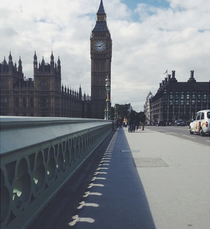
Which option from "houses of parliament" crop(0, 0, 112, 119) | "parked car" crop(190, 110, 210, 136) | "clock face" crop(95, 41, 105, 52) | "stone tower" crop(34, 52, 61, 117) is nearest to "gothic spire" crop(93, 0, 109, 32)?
"clock face" crop(95, 41, 105, 52)

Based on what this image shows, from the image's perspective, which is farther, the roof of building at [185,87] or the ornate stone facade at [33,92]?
the roof of building at [185,87]

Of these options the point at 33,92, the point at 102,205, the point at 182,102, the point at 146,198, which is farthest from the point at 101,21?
the point at 102,205

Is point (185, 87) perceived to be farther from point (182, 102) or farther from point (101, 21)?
point (101, 21)

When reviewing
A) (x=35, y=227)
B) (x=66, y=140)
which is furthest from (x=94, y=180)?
(x=35, y=227)

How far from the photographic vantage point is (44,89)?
91.4 m

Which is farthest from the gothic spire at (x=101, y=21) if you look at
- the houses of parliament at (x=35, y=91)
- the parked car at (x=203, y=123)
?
the parked car at (x=203, y=123)

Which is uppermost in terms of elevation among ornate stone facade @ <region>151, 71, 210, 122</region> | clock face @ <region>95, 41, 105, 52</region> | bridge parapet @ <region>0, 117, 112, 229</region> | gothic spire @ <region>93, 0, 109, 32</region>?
gothic spire @ <region>93, 0, 109, 32</region>

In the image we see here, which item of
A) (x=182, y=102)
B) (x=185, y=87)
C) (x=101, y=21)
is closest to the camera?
(x=182, y=102)

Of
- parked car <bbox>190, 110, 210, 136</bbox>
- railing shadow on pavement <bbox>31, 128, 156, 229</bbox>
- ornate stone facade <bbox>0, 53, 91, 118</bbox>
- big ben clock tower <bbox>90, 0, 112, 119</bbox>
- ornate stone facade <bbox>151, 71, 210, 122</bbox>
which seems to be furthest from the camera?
big ben clock tower <bbox>90, 0, 112, 119</bbox>

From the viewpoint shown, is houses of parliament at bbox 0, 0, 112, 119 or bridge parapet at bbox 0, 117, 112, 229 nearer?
bridge parapet at bbox 0, 117, 112, 229

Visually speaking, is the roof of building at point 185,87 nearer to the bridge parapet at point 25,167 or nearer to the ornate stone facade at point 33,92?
the ornate stone facade at point 33,92

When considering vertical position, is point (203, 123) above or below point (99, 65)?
below

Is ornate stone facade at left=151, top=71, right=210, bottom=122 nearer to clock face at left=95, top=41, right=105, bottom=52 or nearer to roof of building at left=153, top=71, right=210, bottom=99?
roof of building at left=153, top=71, right=210, bottom=99

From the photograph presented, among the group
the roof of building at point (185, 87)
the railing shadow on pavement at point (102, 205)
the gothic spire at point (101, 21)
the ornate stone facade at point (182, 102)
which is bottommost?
the railing shadow on pavement at point (102, 205)
